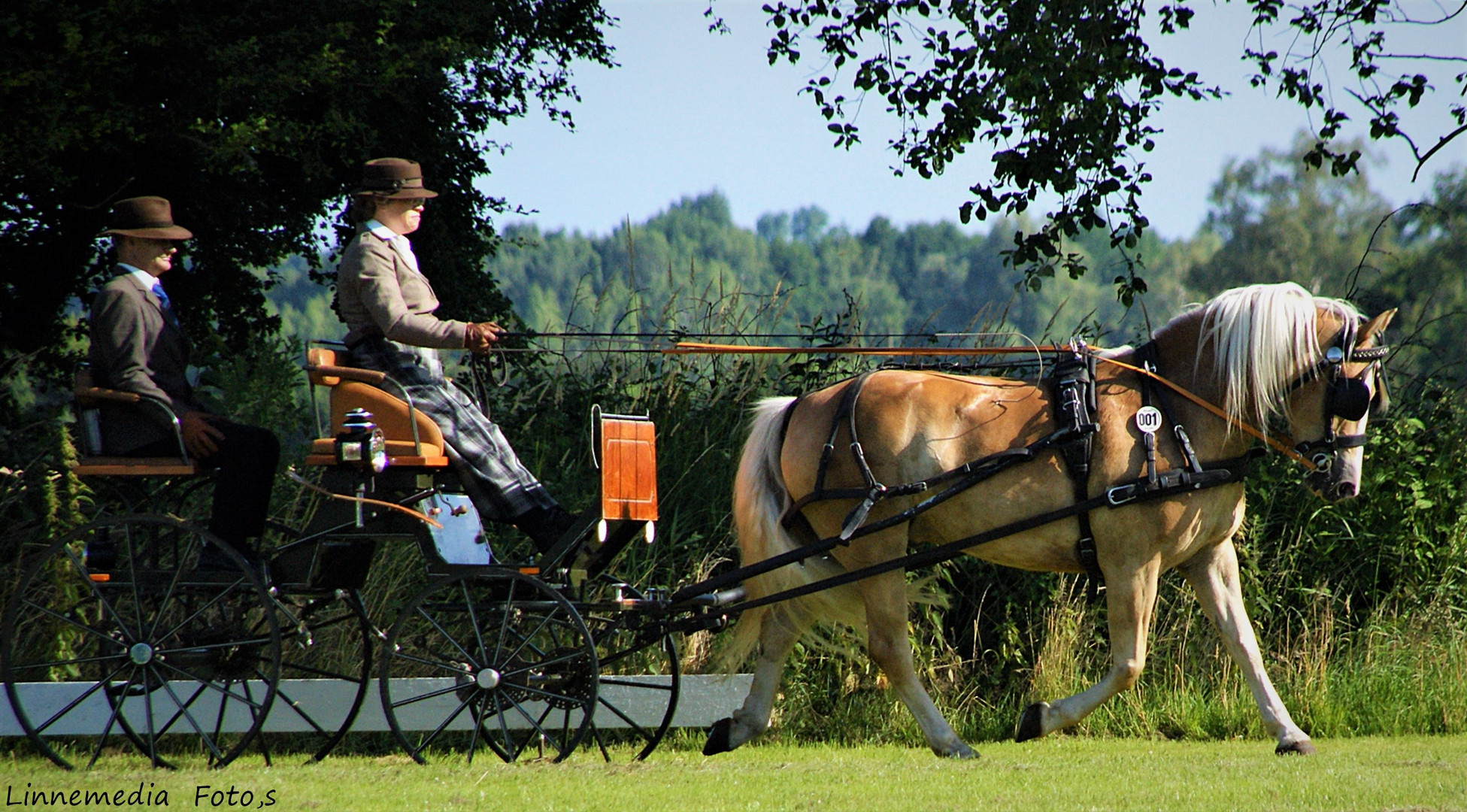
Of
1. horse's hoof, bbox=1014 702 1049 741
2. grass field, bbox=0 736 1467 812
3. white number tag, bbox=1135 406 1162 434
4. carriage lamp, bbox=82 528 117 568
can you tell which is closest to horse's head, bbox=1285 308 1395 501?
white number tag, bbox=1135 406 1162 434

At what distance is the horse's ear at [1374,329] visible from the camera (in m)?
5.12

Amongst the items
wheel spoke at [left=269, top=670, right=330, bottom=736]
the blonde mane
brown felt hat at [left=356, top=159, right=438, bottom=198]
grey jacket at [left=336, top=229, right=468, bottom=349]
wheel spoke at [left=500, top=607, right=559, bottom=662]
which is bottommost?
wheel spoke at [left=269, top=670, right=330, bottom=736]

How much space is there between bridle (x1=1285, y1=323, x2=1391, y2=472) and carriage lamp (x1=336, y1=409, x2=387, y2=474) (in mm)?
3519

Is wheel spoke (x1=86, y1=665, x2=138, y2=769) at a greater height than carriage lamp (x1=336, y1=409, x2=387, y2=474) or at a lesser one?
lesser

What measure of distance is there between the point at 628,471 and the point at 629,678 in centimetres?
149

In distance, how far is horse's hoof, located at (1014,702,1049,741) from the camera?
5.24 metres

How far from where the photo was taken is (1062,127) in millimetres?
7836

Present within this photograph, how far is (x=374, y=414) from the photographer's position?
5.26 metres

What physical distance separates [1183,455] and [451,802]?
3029mm

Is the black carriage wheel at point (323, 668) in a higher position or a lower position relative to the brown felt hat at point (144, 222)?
lower

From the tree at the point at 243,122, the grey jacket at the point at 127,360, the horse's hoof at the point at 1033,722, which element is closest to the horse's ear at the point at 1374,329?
the horse's hoof at the point at 1033,722

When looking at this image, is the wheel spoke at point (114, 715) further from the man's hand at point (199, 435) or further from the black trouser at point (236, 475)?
the man's hand at point (199, 435)

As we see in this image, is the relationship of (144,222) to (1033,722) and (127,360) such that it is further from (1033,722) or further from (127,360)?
(1033,722)

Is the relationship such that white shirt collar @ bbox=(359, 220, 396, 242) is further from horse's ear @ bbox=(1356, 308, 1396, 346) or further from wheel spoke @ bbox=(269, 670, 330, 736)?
horse's ear @ bbox=(1356, 308, 1396, 346)
